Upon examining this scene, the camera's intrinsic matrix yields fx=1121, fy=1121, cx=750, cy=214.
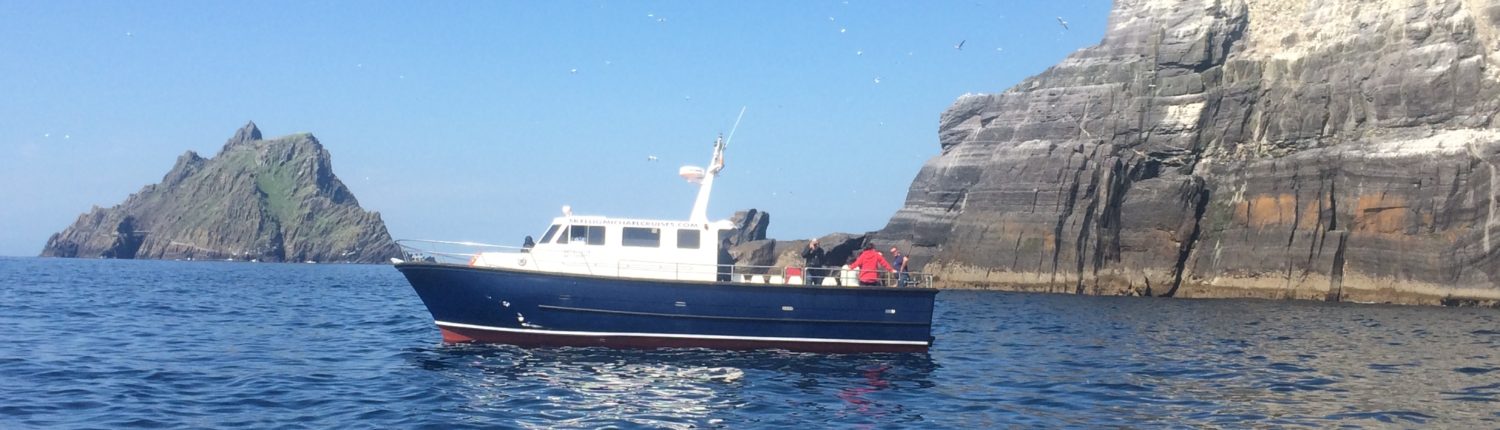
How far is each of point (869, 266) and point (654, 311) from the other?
157 inches

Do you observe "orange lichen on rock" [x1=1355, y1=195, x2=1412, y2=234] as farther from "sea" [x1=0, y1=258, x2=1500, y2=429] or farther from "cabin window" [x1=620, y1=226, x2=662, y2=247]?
"cabin window" [x1=620, y1=226, x2=662, y2=247]

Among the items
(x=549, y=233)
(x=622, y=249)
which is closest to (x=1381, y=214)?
(x=622, y=249)

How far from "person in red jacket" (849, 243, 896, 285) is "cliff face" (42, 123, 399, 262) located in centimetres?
13278

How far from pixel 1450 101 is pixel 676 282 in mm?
38528

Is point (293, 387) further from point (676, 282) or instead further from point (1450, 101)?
point (1450, 101)

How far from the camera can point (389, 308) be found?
3155 cm

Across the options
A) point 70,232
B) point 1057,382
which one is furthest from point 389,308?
point 70,232

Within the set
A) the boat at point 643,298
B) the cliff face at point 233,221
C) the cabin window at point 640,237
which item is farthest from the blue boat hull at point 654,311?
the cliff face at point 233,221

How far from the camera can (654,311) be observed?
18.9 metres

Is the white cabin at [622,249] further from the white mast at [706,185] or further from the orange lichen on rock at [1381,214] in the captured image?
the orange lichen on rock at [1381,214]

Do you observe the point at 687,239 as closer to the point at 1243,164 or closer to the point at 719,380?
the point at 719,380

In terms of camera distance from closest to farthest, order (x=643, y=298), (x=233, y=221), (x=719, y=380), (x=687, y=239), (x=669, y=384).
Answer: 1. (x=669, y=384)
2. (x=719, y=380)
3. (x=643, y=298)
4. (x=687, y=239)
5. (x=233, y=221)

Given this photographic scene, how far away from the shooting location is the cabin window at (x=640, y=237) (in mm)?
20078

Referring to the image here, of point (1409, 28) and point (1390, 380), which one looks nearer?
point (1390, 380)
